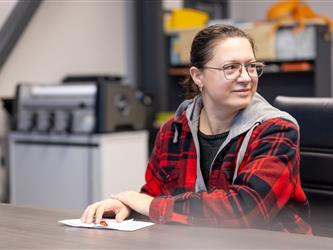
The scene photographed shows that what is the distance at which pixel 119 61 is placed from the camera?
14.0ft

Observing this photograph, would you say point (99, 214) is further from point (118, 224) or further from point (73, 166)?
point (73, 166)

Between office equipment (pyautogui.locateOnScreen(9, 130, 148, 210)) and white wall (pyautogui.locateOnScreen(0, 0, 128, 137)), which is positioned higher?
white wall (pyautogui.locateOnScreen(0, 0, 128, 137))

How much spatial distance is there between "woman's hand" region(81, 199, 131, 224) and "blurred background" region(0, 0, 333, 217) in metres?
1.75

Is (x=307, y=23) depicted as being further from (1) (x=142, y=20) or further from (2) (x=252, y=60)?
(2) (x=252, y=60)

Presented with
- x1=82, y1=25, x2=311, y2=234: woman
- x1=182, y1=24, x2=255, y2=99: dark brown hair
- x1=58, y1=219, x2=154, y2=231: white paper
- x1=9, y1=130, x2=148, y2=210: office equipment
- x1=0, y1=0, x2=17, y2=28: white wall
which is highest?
x1=0, y1=0, x2=17, y2=28: white wall

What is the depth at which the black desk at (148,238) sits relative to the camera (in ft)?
3.42

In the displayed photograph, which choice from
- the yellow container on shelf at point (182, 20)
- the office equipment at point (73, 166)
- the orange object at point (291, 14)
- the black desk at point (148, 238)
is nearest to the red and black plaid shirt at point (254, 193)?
the black desk at point (148, 238)

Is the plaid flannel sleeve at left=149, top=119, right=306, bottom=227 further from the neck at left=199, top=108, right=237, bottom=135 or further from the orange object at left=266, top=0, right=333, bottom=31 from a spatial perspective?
the orange object at left=266, top=0, right=333, bottom=31

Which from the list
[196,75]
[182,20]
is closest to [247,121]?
[196,75]

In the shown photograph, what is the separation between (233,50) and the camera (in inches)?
57.6

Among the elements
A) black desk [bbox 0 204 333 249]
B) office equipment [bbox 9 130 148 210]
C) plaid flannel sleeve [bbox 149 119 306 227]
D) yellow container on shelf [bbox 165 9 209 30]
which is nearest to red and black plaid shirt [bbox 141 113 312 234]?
plaid flannel sleeve [bbox 149 119 306 227]

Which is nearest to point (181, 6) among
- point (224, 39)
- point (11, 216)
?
point (224, 39)

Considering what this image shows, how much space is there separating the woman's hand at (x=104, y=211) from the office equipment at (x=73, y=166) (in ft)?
5.74

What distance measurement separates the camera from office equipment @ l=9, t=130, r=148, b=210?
314 cm
